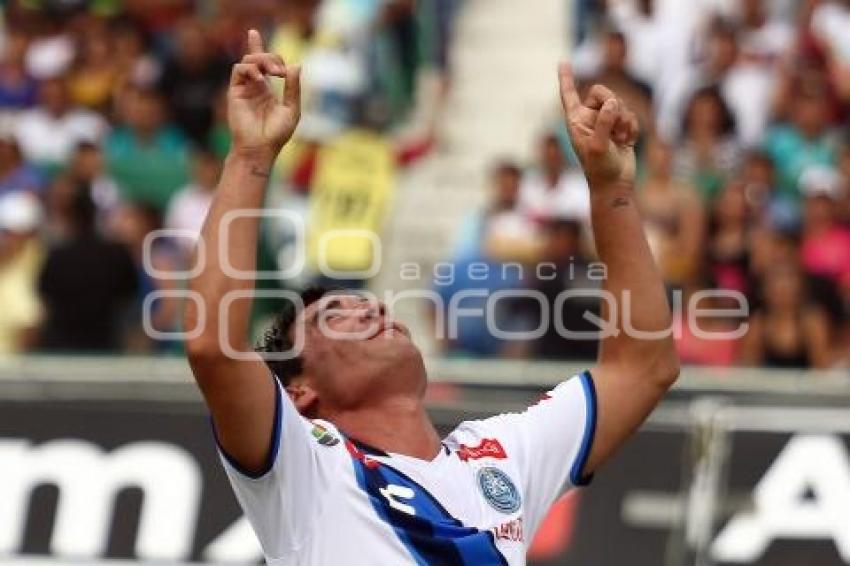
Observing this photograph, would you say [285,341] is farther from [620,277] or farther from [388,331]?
[620,277]

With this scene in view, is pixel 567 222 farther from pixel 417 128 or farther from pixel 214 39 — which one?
pixel 214 39

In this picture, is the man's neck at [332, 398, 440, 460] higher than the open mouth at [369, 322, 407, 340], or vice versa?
the open mouth at [369, 322, 407, 340]

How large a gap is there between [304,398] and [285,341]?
0.25 meters

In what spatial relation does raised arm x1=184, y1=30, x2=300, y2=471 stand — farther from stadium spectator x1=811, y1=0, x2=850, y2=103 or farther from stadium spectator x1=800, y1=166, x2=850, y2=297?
stadium spectator x1=811, y1=0, x2=850, y2=103

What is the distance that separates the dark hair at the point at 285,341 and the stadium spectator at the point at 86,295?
6753mm

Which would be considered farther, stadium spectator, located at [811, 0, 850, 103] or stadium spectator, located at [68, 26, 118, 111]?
stadium spectator, located at [68, 26, 118, 111]

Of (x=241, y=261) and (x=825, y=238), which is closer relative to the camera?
(x=241, y=261)

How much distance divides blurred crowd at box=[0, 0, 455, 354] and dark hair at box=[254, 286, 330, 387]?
21.4ft

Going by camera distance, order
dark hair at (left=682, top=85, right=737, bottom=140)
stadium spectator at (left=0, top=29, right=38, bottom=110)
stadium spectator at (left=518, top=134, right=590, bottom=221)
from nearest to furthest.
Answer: stadium spectator at (left=518, top=134, right=590, bottom=221) < dark hair at (left=682, top=85, right=737, bottom=140) < stadium spectator at (left=0, top=29, right=38, bottom=110)

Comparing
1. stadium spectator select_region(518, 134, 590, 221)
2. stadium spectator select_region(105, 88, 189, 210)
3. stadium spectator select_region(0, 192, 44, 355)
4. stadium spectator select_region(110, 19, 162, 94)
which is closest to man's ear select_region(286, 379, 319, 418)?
stadium spectator select_region(518, 134, 590, 221)

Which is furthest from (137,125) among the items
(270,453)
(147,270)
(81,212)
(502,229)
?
(270,453)

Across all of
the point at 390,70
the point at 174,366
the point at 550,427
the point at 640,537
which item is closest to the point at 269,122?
the point at 550,427

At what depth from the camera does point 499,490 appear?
204 inches

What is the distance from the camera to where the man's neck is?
5.21 m
